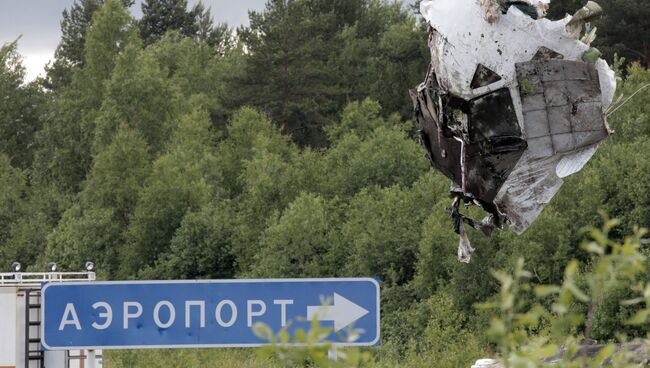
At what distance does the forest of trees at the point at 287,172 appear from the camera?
3841 cm

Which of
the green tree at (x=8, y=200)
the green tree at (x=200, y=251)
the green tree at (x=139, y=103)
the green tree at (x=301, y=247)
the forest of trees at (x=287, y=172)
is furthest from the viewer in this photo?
the green tree at (x=139, y=103)

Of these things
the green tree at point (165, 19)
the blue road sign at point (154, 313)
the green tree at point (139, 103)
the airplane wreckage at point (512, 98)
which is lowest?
the blue road sign at point (154, 313)

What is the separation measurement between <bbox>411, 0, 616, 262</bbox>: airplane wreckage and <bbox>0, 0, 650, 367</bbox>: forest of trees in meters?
22.0

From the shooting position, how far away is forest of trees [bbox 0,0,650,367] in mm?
38406

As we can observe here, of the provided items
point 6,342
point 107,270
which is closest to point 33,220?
point 107,270

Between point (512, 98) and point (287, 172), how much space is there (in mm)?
43886

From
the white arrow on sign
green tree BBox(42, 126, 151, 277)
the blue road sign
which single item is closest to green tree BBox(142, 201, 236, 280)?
green tree BBox(42, 126, 151, 277)

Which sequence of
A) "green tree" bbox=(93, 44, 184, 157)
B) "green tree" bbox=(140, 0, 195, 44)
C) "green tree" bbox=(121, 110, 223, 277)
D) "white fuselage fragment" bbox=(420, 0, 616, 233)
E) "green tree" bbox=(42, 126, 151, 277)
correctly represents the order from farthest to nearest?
"green tree" bbox=(140, 0, 195, 44), "green tree" bbox=(93, 44, 184, 157), "green tree" bbox=(42, 126, 151, 277), "green tree" bbox=(121, 110, 223, 277), "white fuselage fragment" bbox=(420, 0, 616, 233)

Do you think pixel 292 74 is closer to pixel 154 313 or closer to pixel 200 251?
pixel 200 251

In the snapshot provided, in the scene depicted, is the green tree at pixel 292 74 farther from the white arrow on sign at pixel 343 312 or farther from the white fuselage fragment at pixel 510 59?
the white fuselage fragment at pixel 510 59

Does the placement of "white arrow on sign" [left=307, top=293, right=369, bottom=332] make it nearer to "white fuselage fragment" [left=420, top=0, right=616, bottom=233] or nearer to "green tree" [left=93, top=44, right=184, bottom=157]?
"white fuselage fragment" [left=420, top=0, right=616, bottom=233]

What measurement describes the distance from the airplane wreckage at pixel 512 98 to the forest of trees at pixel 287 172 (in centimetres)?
2201

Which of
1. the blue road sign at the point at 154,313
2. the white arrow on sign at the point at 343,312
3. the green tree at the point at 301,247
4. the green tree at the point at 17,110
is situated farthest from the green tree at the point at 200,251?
the white arrow on sign at the point at 343,312

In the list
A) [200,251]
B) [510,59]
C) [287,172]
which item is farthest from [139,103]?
[510,59]
